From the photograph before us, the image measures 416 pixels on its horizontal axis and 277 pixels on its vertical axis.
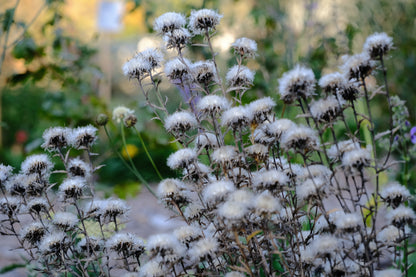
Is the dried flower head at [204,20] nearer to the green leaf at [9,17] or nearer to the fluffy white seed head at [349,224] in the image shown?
the fluffy white seed head at [349,224]

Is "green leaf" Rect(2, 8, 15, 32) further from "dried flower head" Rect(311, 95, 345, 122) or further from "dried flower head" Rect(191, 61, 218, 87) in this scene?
"dried flower head" Rect(311, 95, 345, 122)

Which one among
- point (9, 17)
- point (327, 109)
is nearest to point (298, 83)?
point (327, 109)

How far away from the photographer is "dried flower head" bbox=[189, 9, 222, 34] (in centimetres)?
105

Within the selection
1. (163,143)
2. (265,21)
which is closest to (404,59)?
(265,21)

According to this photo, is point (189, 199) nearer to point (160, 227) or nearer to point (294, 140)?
point (294, 140)

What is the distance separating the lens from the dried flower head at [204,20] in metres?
1.05

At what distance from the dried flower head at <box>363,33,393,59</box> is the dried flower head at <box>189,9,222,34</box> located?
36cm

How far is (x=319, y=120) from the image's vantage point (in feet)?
3.00

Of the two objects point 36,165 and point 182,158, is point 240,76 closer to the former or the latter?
point 182,158

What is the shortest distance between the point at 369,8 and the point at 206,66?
2.94 m

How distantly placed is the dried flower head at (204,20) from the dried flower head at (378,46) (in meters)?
0.36

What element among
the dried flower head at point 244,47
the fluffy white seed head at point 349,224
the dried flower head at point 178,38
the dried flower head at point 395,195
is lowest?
the fluffy white seed head at point 349,224

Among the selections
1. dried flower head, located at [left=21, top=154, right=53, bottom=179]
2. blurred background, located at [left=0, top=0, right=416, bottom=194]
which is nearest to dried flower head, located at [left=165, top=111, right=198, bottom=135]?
dried flower head, located at [left=21, top=154, right=53, bottom=179]

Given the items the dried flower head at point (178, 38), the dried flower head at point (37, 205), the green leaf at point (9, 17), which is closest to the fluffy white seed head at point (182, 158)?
A: the dried flower head at point (178, 38)
